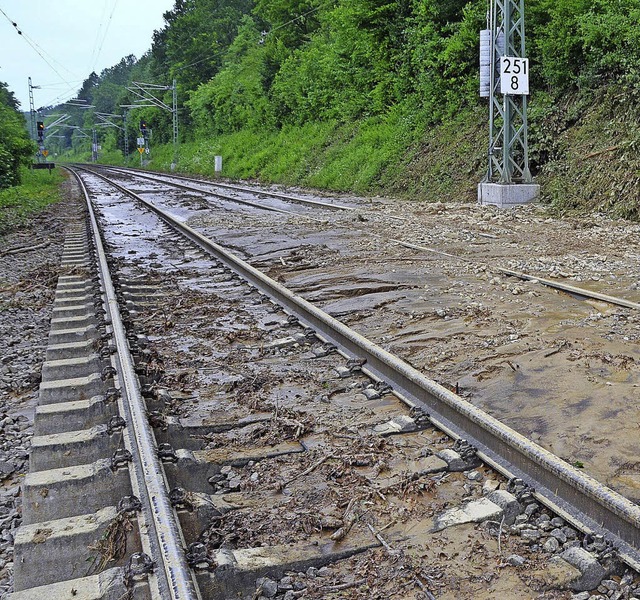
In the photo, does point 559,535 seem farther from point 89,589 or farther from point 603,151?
point 603,151

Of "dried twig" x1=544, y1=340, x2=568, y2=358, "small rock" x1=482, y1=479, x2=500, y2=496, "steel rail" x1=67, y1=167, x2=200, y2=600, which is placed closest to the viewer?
"steel rail" x1=67, y1=167, x2=200, y2=600

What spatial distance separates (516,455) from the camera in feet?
11.6

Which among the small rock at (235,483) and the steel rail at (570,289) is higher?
the steel rail at (570,289)

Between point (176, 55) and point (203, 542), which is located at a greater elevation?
point (176, 55)

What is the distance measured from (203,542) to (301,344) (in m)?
3.17

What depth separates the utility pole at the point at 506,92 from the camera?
1614 cm

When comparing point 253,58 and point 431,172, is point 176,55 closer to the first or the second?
point 253,58

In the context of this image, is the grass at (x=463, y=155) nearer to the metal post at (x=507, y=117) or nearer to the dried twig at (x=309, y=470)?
the metal post at (x=507, y=117)

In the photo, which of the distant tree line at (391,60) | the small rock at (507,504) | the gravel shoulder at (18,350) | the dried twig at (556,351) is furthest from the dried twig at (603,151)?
the small rock at (507,504)

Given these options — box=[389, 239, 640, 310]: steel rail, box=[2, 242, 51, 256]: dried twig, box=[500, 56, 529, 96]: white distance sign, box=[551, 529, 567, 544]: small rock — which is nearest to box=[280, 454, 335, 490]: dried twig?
box=[551, 529, 567, 544]: small rock

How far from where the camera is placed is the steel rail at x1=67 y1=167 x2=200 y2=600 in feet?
8.34

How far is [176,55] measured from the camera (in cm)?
7969

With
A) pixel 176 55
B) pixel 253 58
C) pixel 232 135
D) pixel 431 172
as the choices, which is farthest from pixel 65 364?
pixel 176 55

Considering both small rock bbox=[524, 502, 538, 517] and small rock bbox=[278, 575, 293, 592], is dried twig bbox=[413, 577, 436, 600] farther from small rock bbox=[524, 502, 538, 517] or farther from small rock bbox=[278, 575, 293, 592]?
small rock bbox=[524, 502, 538, 517]
